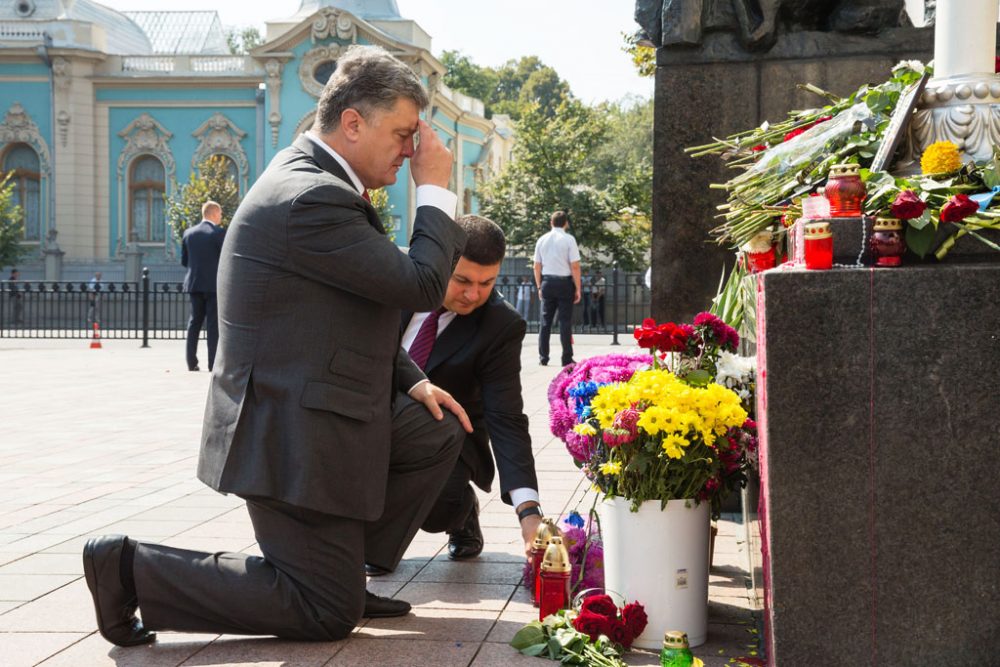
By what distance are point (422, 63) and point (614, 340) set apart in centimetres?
2201

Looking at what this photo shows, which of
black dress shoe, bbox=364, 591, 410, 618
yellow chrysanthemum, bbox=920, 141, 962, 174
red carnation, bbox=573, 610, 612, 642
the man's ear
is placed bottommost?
black dress shoe, bbox=364, 591, 410, 618

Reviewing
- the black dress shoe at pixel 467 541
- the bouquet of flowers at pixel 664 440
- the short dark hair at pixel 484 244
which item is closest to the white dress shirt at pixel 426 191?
the short dark hair at pixel 484 244

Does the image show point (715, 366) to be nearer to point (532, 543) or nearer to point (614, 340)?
point (532, 543)

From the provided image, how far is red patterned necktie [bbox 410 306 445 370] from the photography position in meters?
4.55

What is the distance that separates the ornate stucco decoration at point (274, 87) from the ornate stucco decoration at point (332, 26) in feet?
5.89

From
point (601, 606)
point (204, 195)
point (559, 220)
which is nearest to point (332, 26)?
point (204, 195)

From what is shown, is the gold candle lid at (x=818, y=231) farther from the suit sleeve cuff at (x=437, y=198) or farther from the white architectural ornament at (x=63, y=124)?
the white architectural ornament at (x=63, y=124)

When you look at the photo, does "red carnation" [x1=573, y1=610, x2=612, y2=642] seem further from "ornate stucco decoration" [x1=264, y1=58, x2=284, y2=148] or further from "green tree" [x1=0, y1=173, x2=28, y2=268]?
"ornate stucco decoration" [x1=264, y1=58, x2=284, y2=148]

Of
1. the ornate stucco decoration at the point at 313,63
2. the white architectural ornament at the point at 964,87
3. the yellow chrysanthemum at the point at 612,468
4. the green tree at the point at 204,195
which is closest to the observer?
the yellow chrysanthemum at the point at 612,468

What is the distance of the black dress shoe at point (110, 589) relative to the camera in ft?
11.4

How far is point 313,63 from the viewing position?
132ft

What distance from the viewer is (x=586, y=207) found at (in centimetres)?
3653

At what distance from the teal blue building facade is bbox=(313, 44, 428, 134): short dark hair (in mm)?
36215

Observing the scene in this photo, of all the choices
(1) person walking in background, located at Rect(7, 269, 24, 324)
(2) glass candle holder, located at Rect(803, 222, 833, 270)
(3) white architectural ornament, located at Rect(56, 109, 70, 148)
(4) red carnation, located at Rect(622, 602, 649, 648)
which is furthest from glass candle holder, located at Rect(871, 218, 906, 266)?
(3) white architectural ornament, located at Rect(56, 109, 70, 148)
